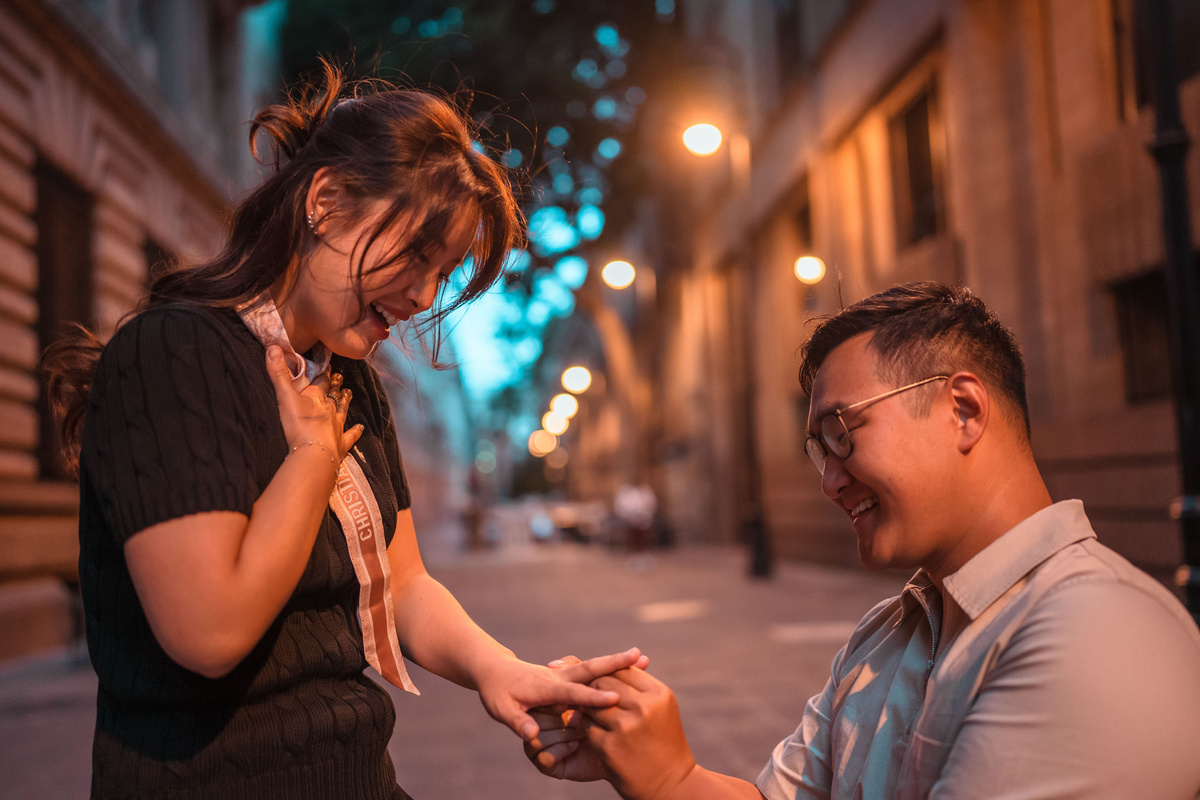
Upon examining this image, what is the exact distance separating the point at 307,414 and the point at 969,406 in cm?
116

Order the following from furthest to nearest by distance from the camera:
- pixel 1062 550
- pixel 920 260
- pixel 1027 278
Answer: pixel 920 260
pixel 1027 278
pixel 1062 550

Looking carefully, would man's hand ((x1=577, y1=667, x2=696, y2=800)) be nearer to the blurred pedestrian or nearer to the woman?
the woman

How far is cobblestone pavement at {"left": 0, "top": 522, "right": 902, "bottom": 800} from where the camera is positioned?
529cm

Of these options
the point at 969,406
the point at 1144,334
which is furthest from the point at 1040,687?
the point at 1144,334

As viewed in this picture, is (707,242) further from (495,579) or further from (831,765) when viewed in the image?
(831,765)

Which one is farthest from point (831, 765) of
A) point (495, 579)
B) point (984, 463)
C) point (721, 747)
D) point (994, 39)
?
point (495, 579)

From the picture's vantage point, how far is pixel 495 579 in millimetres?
20281

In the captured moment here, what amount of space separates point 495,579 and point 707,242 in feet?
40.9

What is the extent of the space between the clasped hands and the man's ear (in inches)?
29.9

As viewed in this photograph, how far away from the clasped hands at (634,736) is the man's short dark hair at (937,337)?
796mm

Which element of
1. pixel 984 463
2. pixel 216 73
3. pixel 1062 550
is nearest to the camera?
pixel 1062 550

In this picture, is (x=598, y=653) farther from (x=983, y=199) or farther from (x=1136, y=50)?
(x=1136, y=50)

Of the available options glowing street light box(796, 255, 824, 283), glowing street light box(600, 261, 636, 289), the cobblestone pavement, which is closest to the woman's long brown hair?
the cobblestone pavement

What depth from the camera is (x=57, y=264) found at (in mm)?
11477
